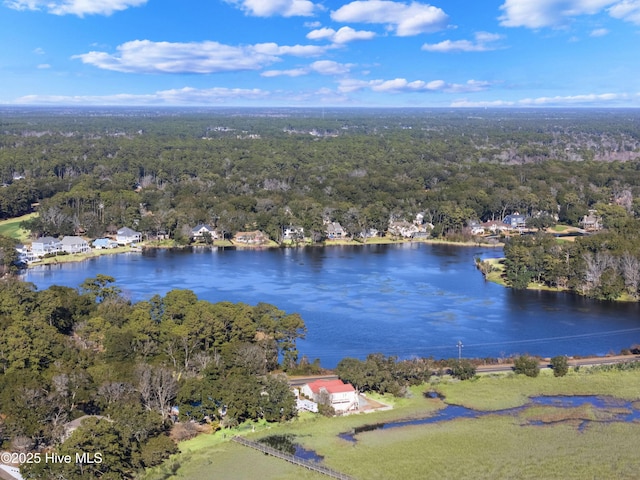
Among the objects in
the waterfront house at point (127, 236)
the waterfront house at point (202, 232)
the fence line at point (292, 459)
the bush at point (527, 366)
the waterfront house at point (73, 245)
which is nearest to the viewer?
the fence line at point (292, 459)

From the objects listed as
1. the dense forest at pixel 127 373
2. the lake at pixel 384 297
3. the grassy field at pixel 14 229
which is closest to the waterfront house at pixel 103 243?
the lake at pixel 384 297

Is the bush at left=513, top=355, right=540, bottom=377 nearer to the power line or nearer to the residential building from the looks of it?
the power line

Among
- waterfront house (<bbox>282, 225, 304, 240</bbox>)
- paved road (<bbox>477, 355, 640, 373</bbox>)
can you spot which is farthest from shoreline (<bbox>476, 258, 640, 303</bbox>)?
waterfront house (<bbox>282, 225, 304, 240</bbox>)

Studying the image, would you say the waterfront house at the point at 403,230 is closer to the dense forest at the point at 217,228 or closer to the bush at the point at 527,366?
the dense forest at the point at 217,228

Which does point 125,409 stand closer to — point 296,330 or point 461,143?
point 296,330

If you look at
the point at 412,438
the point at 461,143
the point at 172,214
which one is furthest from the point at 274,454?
the point at 461,143

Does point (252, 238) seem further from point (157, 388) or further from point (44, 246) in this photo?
point (157, 388)
